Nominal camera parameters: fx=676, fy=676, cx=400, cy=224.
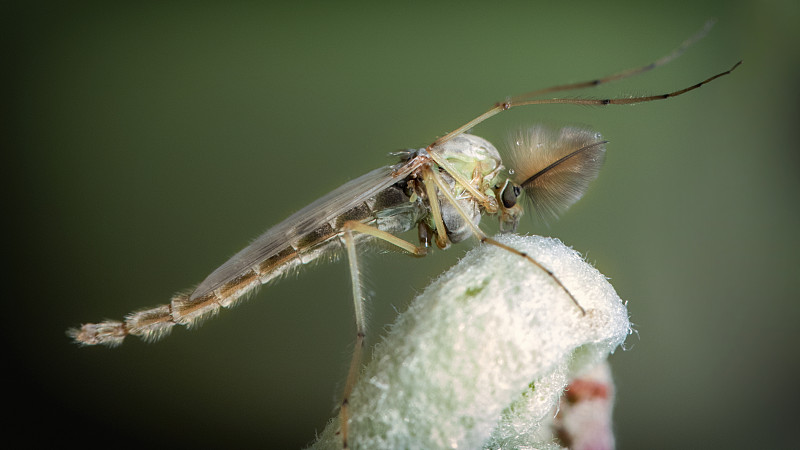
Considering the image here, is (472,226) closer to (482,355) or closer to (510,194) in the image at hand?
(510,194)

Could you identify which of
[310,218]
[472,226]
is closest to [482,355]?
[472,226]

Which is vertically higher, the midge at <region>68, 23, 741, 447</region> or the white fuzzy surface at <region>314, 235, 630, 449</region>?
the midge at <region>68, 23, 741, 447</region>

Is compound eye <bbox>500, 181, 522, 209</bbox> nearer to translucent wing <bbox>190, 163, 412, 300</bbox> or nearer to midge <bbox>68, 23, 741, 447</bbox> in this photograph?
midge <bbox>68, 23, 741, 447</bbox>

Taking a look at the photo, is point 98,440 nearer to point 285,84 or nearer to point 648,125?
point 285,84

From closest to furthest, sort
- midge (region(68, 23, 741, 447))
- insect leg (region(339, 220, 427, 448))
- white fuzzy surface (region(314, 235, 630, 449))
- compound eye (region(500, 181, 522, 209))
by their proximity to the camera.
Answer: white fuzzy surface (region(314, 235, 630, 449)) < insect leg (region(339, 220, 427, 448)) < midge (region(68, 23, 741, 447)) < compound eye (region(500, 181, 522, 209))

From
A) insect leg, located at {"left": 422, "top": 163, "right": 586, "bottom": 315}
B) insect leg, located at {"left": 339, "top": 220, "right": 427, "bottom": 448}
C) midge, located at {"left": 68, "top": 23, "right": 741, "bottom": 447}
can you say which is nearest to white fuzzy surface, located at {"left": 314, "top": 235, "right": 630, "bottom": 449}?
insect leg, located at {"left": 422, "top": 163, "right": 586, "bottom": 315}

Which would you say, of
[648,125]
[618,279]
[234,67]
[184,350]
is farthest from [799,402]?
[234,67]

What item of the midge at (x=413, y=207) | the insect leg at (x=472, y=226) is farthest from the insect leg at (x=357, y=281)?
the insect leg at (x=472, y=226)

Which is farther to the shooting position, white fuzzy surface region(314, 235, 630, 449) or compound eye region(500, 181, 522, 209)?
compound eye region(500, 181, 522, 209)
